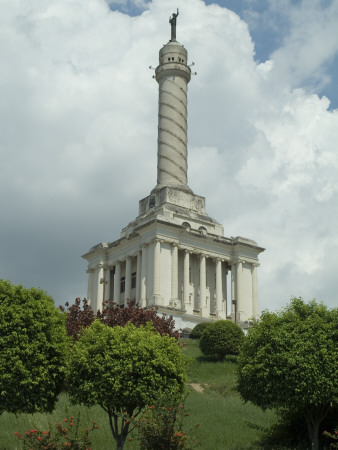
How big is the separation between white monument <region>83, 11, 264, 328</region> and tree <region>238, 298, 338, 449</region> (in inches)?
1210

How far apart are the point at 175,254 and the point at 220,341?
15492 millimetres

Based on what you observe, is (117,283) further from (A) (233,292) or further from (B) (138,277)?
(A) (233,292)

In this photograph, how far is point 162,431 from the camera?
2077 centimetres

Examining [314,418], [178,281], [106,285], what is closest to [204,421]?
[314,418]

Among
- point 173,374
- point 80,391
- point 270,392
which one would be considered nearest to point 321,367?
point 270,392

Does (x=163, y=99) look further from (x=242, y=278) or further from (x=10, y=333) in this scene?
(x=10, y=333)

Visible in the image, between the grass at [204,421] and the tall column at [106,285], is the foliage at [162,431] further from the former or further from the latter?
the tall column at [106,285]

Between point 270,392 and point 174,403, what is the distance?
4793mm

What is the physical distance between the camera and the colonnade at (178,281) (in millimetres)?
58594

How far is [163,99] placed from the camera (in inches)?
2724

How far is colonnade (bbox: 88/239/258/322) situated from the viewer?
192ft

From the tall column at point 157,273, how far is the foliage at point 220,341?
35.7 feet

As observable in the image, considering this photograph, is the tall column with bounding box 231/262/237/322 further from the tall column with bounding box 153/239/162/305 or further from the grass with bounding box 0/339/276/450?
the grass with bounding box 0/339/276/450

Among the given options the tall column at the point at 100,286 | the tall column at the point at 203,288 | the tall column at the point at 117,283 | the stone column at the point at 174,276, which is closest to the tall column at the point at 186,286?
the tall column at the point at 203,288
